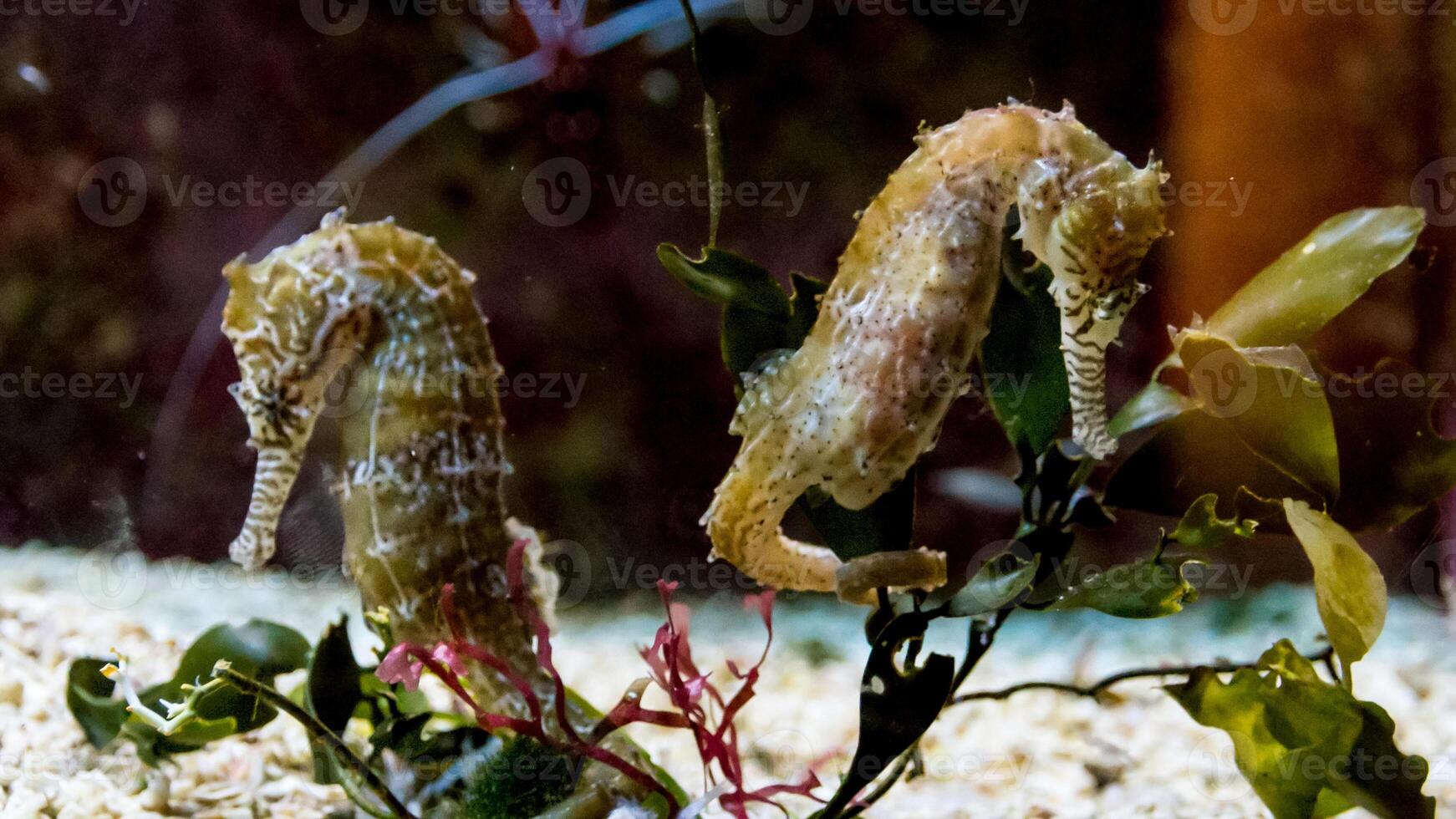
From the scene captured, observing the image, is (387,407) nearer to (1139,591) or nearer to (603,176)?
(603,176)

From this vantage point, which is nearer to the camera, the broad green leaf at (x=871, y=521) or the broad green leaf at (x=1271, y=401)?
the broad green leaf at (x=1271, y=401)

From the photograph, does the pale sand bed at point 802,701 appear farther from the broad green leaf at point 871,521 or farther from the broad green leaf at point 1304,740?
the broad green leaf at point 871,521

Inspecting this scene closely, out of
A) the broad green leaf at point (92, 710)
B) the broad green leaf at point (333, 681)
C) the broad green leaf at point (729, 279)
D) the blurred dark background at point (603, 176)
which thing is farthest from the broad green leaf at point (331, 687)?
the broad green leaf at point (729, 279)

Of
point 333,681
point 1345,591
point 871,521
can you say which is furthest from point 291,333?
point 1345,591

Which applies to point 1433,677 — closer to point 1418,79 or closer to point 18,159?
point 1418,79

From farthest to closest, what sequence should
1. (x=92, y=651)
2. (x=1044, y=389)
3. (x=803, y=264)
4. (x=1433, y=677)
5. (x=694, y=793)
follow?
(x=803, y=264)
(x=1433, y=677)
(x=92, y=651)
(x=694, y=793)
(x=1044, y=389)

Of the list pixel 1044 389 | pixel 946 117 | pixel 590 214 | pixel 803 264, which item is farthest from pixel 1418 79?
pixel 590 214
